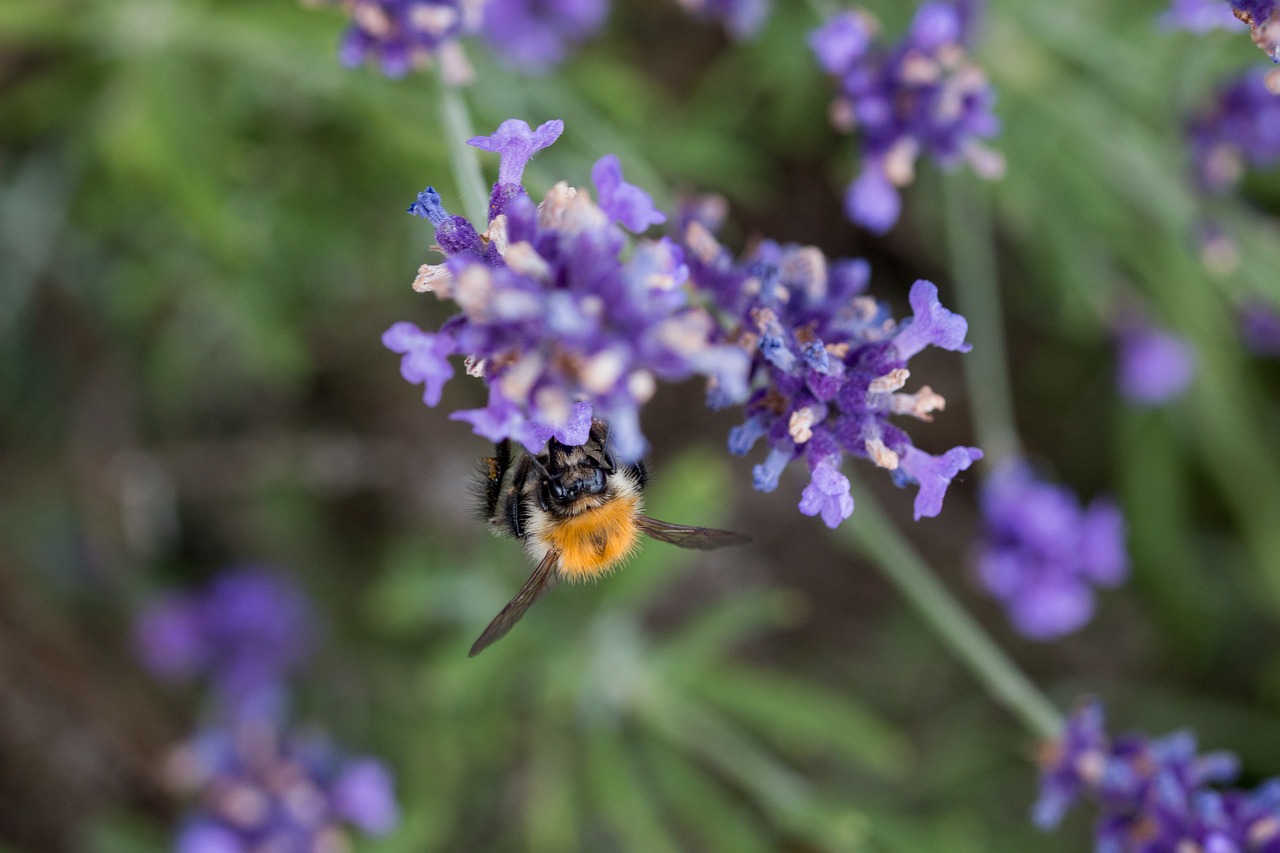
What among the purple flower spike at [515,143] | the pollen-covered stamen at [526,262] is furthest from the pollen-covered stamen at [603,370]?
the purple flower spike at [515,143]

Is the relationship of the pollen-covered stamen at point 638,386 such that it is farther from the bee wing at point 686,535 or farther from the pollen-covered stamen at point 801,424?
the bee wing at point 686,535

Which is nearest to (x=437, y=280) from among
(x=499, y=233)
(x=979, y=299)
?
(x=499, y=233)

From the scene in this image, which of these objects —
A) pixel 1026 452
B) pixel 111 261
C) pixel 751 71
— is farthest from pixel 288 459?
pixel 1026 452

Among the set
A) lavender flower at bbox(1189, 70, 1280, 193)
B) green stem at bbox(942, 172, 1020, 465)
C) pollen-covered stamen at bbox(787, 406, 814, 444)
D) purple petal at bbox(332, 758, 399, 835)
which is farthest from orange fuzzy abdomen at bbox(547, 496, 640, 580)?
lavender flower at bbox(1189, 70, 1280, 193)

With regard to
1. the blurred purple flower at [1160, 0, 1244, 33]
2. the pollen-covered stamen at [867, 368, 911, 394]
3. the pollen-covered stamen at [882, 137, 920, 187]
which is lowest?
the pollen-covered stamen at [867, 368, 911, 394]

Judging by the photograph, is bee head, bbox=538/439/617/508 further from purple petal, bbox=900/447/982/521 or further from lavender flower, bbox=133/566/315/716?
lavender flower, bbox=133/566/315/716

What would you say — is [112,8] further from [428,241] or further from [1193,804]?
[1193,804]
